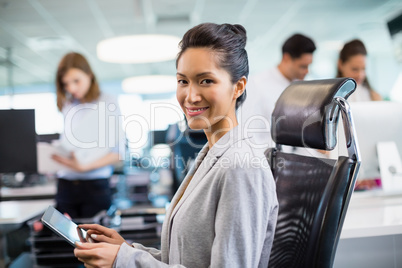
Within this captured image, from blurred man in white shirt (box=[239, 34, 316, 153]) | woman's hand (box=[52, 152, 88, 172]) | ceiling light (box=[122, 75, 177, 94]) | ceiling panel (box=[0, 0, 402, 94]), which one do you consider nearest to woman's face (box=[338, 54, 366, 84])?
blurred man in white shirt (box=[239, 34, 316, 153])

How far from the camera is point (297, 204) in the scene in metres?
1.02

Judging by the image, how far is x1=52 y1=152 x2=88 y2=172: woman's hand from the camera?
194 centimetres

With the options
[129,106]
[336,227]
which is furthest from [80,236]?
[129,106]

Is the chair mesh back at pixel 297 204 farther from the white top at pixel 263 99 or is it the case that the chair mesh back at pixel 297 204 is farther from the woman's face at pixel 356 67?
the woman's face at pixel 356 67

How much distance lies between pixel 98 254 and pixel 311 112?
0.60 m

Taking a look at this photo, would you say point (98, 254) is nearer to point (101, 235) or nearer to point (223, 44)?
point (101, 235)

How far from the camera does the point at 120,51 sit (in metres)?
3.43

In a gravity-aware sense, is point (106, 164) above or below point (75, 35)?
below

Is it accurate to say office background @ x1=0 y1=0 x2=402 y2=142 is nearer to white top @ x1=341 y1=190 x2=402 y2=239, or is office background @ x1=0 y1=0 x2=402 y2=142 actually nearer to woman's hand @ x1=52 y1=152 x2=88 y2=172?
woman's hand @ x1=52 y1=152 x2=88 y2=172

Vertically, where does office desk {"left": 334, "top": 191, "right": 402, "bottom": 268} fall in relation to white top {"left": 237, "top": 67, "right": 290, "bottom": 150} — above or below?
below

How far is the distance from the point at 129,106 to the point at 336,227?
10.8 meters

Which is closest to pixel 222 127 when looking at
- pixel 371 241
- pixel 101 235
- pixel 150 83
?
pixel 101 235

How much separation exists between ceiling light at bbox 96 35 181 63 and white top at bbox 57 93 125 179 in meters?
1.30

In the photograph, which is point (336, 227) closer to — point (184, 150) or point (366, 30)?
point (184, 150)
